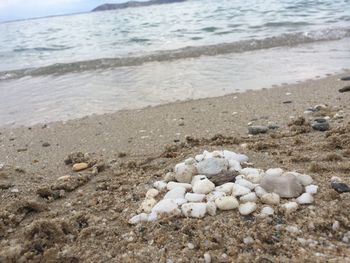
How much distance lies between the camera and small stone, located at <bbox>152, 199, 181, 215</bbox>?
7.51 ft

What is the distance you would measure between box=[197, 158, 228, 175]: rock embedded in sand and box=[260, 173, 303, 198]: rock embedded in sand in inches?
13.7

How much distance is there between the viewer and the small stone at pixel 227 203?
7.45 ft

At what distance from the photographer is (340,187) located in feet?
7.78

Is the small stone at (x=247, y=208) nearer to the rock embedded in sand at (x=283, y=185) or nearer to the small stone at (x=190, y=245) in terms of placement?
the rock embedded in sand at (x=283, y=185)

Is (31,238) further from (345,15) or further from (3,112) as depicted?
(345,15)

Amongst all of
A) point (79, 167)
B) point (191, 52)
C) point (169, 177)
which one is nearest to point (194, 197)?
point (169, 177)

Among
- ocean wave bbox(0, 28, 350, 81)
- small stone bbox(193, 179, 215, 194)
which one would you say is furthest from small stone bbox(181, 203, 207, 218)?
ocean wave bbox(0, 28, 350, 81)

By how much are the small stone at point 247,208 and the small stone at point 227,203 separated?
4cm

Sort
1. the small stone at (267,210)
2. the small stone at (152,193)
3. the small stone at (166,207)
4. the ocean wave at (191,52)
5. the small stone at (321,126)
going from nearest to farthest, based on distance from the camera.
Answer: the small stone at (267,210)
the small stone at (166,207)
the small stone at (152,193)
the small stone at (321,126)
the ocean wave at (191,52)

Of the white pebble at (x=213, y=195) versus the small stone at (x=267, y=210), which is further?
the white pebble at (x=213, y=195)

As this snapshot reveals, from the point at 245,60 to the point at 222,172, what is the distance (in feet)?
26.5

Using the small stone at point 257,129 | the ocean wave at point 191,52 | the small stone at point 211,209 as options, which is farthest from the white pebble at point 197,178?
the ocean wave at point 191,52

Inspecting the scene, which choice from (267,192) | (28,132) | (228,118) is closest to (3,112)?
(28,132)

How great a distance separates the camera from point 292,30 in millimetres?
15406
